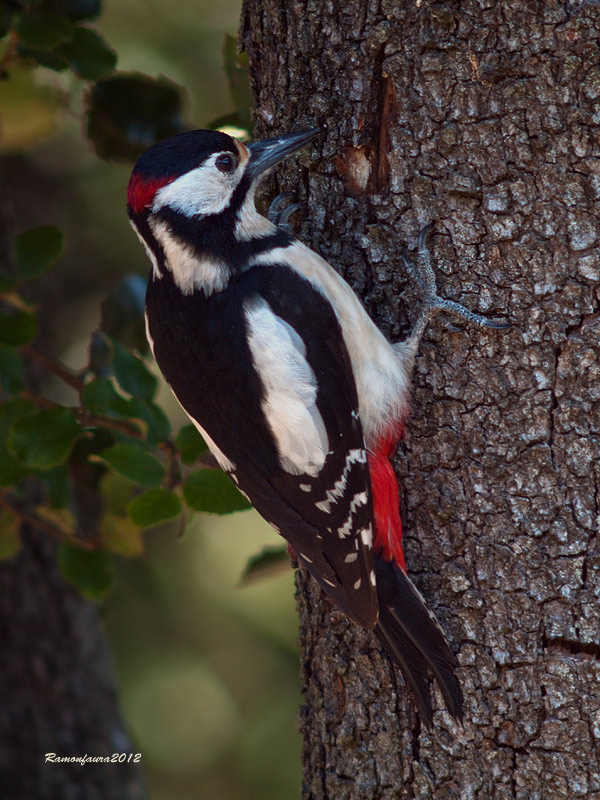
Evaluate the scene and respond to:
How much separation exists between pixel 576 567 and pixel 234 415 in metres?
0.81

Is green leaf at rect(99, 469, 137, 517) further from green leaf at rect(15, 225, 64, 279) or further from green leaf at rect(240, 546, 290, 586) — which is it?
green leaf at rect(15, 225, 64, 279)

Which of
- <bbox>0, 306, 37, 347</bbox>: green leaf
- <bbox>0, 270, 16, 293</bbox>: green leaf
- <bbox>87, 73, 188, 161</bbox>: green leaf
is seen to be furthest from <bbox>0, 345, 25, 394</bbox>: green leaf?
<bbox>87, 73, 188, 161</bbox>: green leaf

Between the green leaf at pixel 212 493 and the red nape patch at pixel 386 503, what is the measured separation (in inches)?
12.9

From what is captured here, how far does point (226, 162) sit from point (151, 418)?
670 mm

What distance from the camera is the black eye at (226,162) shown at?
210cm

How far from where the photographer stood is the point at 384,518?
6.41 feet

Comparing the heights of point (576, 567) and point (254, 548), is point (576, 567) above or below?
below

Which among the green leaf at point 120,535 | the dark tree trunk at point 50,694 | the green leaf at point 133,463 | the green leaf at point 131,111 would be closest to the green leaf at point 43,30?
the green leaf at point 131,111

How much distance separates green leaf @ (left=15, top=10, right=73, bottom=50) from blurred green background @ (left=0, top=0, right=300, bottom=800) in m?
2.39

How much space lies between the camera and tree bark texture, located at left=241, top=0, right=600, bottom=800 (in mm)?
1749

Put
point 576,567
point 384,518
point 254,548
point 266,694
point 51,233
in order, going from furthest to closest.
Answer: point 266,694
point 254,548
point 51,233
point 384,518
point 576,567

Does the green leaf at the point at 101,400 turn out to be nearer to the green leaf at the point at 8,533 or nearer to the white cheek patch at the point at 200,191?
the white cheek patch at the point at 200,191

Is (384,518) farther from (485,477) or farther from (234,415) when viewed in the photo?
(234,415)

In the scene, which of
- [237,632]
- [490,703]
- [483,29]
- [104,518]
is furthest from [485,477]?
[237,632]
